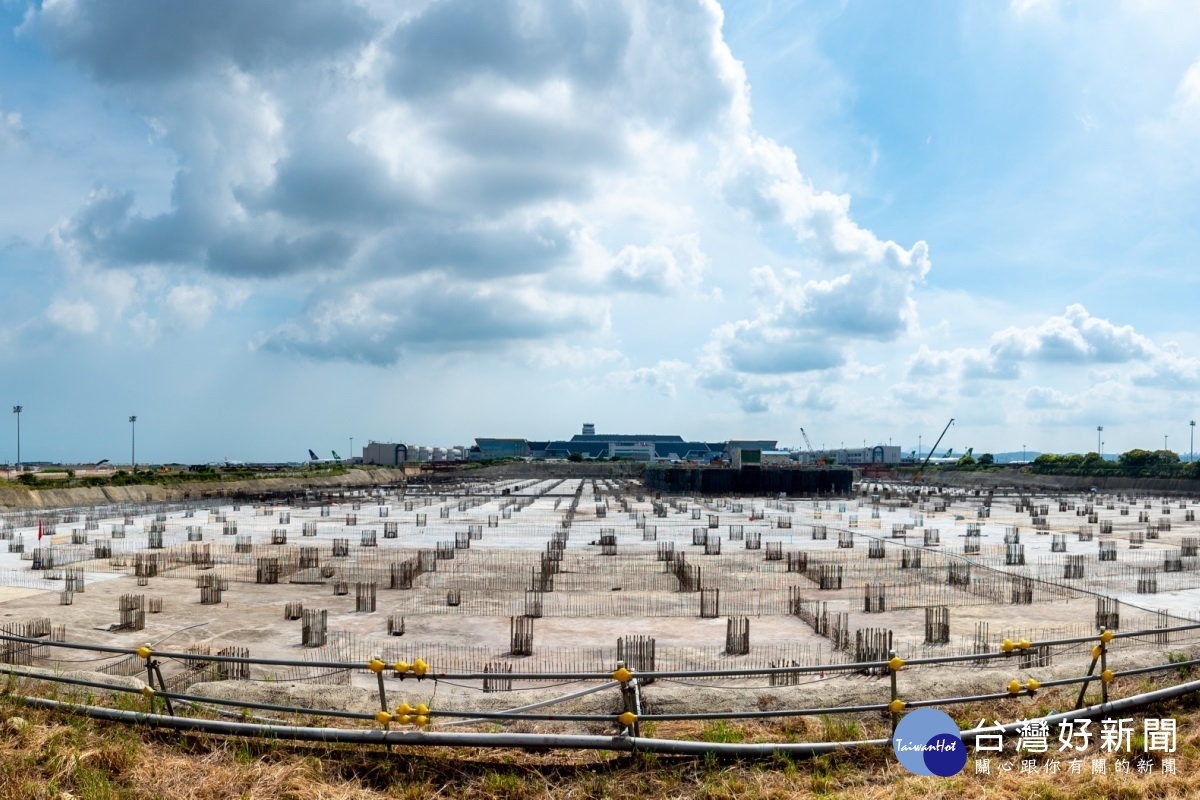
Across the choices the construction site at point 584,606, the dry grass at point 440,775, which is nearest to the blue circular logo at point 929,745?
the dry grass at point 440,775

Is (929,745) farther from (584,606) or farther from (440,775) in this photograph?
(584,606)

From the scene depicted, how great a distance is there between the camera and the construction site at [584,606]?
15.1 meters

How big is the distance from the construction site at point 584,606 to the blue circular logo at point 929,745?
80cm

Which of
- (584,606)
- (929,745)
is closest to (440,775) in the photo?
(929,745)

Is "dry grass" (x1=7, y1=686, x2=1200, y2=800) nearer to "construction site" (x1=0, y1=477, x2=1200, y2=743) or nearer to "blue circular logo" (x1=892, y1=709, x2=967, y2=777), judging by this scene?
"blue circular logo" (x1=892, y1=709, x2=967, y2=777)

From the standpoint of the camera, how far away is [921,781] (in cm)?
907

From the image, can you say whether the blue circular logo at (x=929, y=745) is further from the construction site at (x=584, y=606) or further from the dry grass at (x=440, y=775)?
the construction site at (x=584, y=606)

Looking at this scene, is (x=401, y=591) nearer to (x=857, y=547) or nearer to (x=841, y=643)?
(x=841, y=643)

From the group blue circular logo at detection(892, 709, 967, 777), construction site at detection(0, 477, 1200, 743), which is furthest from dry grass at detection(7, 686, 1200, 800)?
construction site at detection(0, 477, 1200, 743)

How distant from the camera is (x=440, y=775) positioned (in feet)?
30.0

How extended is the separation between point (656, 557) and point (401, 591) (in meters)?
13.6

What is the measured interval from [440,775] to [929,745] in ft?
18.5

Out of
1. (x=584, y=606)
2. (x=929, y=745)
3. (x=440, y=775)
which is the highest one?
(x=929, y=745)

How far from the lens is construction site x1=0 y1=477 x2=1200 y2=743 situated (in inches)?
595
